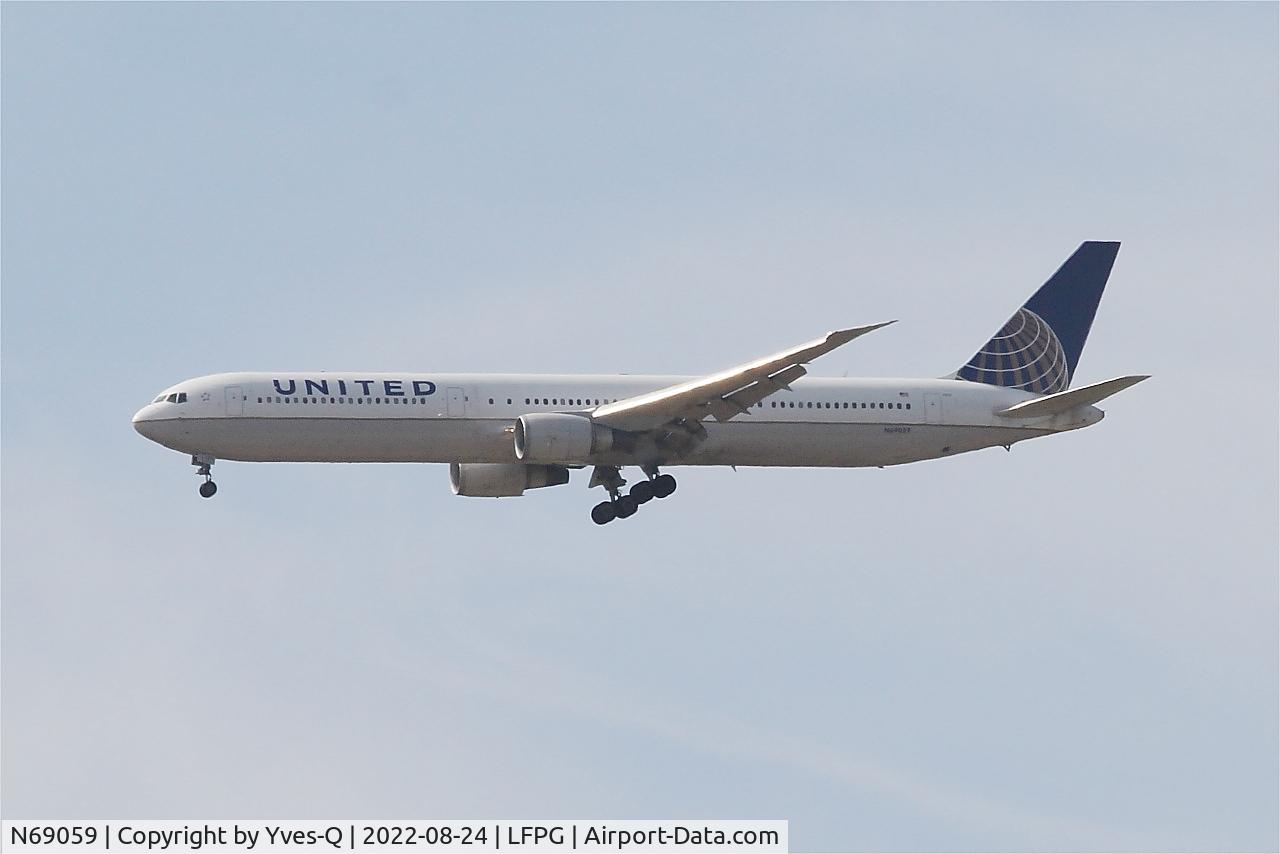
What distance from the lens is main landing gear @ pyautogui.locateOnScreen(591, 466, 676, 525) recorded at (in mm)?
67812

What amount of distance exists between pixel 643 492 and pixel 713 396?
15.6 feet

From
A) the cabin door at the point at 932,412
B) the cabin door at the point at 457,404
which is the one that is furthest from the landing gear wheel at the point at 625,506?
the cabin door at the point at 932,412

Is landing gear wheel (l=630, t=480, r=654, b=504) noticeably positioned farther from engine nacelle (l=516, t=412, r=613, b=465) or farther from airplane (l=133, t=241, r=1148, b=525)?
engine nacelle (l=516, t=412, r=613, b=465)

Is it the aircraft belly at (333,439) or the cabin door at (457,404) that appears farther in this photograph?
the cabin door at (457,404)

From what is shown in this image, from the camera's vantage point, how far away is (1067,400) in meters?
68.5

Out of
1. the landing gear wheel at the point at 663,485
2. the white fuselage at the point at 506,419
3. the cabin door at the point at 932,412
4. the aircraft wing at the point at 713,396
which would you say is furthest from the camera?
the cabin door at the point at 932,412

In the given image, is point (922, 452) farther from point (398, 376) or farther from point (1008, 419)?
point (398, 376)

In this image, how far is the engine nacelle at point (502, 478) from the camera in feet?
232

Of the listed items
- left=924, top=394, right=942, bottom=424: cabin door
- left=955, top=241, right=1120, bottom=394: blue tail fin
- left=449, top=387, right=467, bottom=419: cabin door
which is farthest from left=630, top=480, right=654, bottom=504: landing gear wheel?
left=955, top=241, right=1120, bottom=394: blue tail fin

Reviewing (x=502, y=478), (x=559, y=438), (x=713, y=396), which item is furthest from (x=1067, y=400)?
(x=502, y=478)

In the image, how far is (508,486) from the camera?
70.8 metres

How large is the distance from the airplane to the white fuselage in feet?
0.13

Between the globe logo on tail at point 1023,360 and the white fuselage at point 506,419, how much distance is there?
0.92m

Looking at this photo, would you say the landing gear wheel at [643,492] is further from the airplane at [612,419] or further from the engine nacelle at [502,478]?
the engine nacelle at [502,478]
